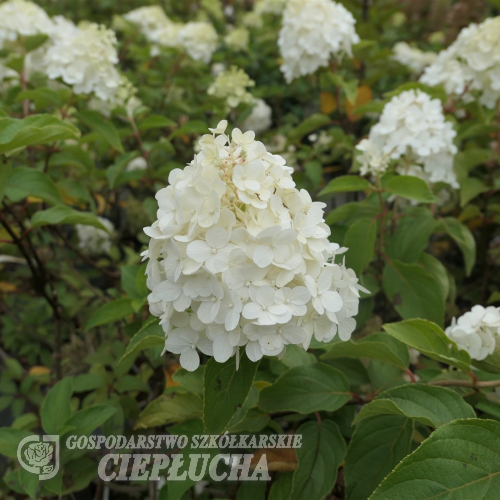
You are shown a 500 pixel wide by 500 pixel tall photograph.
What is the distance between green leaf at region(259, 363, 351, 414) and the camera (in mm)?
827

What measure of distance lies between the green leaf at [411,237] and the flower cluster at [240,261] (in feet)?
1.98

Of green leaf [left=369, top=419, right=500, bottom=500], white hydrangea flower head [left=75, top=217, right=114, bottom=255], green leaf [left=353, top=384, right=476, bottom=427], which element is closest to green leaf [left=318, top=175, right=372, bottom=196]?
green leaf [left=353, top=384, right=476, bottom=427]

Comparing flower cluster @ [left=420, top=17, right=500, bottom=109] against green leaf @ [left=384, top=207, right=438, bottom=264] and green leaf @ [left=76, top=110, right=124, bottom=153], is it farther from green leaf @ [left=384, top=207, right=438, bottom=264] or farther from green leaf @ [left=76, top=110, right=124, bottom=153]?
green leaf @ [left=76, top=110, right=124, bottom=153]

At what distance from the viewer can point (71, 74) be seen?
1387 millimetres

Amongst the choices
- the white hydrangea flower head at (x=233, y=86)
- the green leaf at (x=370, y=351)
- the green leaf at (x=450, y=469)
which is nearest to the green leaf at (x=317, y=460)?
the green leaf at (x=370, y=351)

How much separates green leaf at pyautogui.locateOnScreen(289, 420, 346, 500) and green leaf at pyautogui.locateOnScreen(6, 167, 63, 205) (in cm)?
76

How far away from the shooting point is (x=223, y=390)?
0.68m

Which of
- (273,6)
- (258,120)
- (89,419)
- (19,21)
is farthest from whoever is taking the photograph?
(273,6)

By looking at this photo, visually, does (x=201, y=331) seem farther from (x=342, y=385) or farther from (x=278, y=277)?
(x=342, y=385)

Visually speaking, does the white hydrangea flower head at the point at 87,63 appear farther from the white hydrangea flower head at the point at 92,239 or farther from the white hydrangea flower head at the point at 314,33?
the white hydrangea flower head at the point at 92,239

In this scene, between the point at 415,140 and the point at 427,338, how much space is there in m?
0.64

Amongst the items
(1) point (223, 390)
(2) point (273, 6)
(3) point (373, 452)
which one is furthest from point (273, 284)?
(2) point (273, 6)

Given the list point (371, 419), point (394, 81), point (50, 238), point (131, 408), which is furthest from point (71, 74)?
point (394, 81)

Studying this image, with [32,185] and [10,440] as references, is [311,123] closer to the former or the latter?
[32,185]
